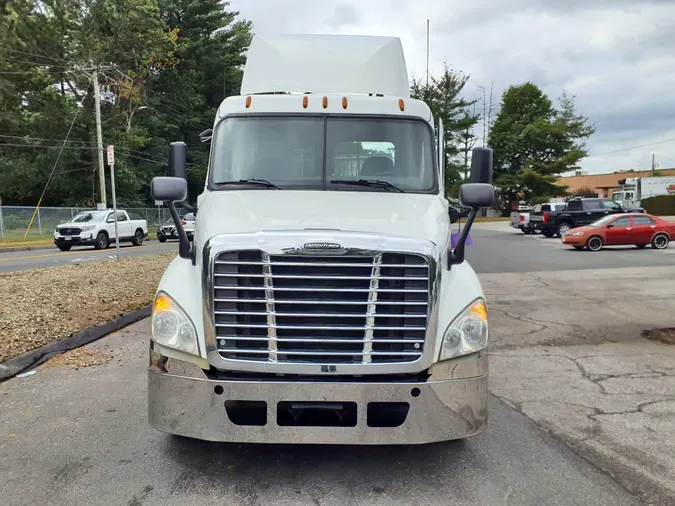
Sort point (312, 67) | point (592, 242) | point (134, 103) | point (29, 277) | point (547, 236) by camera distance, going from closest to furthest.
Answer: point (312, 67)
point (29, 277)
point (592, 242)
point (547, 236)
point (134, 103)

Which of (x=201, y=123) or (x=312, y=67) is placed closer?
(x=312, y=67)

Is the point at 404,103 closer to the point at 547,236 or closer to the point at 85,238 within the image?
the point at 85,238

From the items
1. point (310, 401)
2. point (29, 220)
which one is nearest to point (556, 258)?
point (310, 401)

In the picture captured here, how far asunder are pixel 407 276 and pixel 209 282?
3.99 feet

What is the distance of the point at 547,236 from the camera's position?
100ft

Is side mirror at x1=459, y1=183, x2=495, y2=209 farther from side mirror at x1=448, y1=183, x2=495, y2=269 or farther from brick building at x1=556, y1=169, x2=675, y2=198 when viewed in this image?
brick building at x1=556, y1=169, x2=675, y2=198

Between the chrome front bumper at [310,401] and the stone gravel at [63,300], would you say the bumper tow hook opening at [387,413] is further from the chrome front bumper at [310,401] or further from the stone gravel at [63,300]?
the stone gravel at [63,300]

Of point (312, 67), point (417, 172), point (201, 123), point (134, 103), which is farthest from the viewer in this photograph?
point (201, 123)

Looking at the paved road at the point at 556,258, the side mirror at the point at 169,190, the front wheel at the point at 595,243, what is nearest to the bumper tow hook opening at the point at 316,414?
the side mirror at the point at 169,190

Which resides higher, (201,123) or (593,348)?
(201,123)

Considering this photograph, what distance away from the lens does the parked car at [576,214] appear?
28.3 m

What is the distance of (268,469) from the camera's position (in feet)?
12.1

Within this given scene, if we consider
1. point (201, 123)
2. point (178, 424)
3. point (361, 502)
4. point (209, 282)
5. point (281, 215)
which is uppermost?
point (201, 123)

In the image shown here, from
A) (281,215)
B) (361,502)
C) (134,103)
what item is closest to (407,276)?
(281,215)
